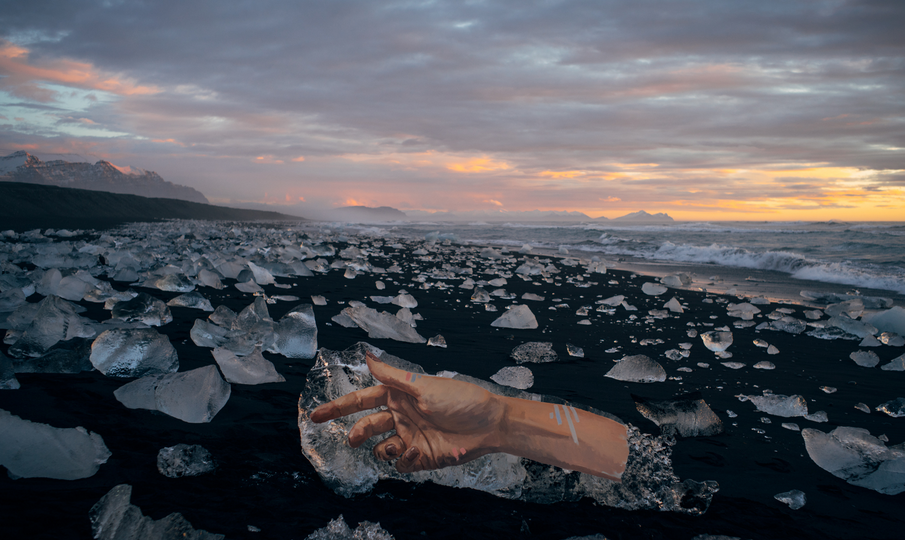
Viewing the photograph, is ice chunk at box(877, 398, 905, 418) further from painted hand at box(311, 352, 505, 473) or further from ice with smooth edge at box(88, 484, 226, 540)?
ice with smooth edge at box(88, 484, 226, 540)

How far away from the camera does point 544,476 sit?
1378 mm

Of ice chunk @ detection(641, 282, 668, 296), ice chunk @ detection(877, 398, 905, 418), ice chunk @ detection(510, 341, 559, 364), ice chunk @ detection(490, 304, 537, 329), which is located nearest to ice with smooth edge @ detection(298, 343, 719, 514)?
ice chunk @ detection(510, 341, 559, 364)

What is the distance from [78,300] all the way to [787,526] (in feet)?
15.4

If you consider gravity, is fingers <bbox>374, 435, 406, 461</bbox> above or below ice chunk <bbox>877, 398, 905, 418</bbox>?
above

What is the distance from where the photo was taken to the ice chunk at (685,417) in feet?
6.18

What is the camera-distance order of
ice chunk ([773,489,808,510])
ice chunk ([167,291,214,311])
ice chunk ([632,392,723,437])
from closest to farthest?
ice chunk ([773,489,808,510]), ice chunk ([632,392,723,437]), ice chunk ([167,291,214,311])

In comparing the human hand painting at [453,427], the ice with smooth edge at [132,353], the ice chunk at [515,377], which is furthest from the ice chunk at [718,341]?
the ice with smooth edge at [132,353]

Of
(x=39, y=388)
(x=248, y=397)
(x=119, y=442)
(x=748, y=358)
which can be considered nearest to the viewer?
(x=119, y=442)

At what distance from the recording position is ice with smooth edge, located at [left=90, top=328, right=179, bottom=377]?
6.38ft

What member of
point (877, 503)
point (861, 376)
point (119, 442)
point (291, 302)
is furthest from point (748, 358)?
point (291, 302)

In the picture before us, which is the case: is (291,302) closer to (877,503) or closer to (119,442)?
(119,442)

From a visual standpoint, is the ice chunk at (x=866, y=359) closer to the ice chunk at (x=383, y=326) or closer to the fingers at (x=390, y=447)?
the ice chunk at (x=383, y=326)

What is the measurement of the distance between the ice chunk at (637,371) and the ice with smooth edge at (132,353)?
2.46 meters

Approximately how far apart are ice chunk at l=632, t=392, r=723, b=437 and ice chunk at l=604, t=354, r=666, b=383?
20.7 inches
